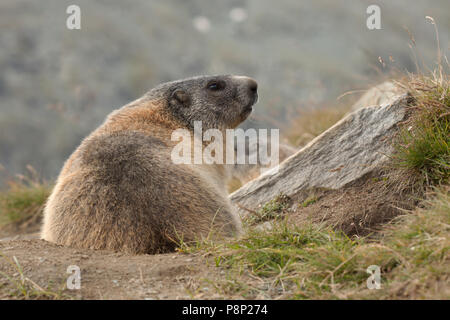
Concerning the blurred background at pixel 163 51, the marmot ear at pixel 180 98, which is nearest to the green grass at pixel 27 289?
the marmot ear at pixel 180 98

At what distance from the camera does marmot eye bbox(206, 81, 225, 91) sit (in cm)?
664

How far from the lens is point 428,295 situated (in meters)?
3.19

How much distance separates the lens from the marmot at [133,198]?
4461 millimetres

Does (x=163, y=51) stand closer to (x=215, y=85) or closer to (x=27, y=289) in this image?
(x=215, y=85)

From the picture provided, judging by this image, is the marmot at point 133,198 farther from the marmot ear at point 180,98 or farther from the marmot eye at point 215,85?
the marmot eye at point 215,85

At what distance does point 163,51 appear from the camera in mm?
29922

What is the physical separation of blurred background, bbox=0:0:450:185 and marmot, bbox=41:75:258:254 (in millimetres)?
13858

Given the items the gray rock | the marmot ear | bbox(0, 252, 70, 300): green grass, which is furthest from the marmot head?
bbox(0, 252, 70, 300): green grass

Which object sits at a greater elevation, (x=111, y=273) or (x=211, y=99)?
(x=211, y=99)

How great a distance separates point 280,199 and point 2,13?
24878 mm

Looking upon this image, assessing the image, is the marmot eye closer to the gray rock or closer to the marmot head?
the marmot head

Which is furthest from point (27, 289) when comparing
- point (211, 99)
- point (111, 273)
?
point (211, 99)

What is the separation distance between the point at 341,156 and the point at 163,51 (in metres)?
25.1
